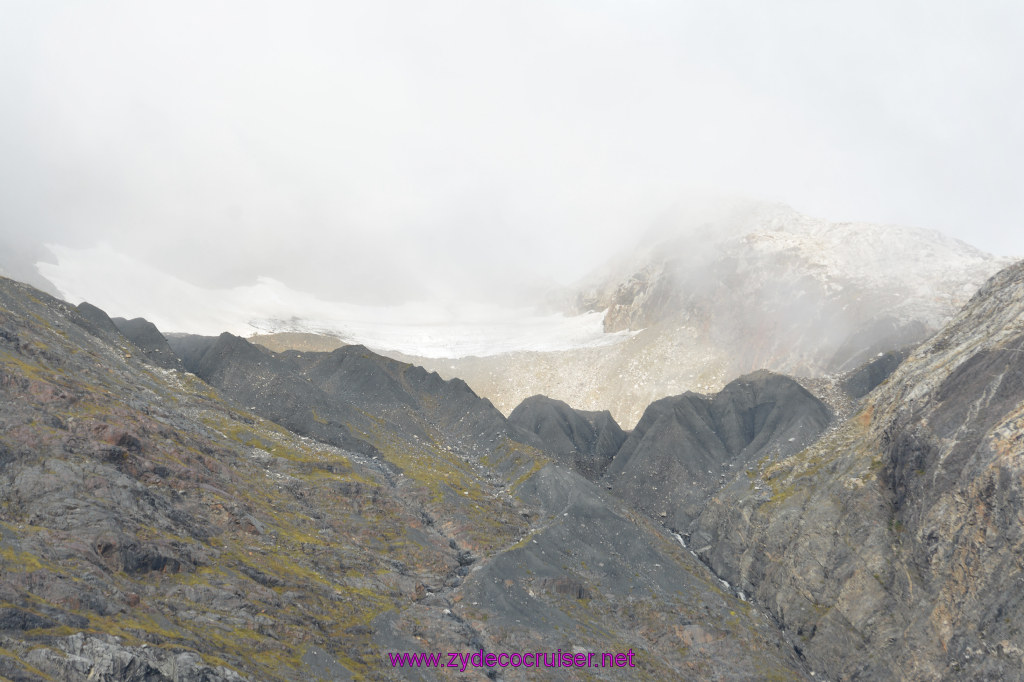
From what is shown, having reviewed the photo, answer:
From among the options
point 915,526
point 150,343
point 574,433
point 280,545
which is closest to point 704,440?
point 574,433

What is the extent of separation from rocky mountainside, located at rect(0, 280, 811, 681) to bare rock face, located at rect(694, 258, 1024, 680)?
7.47 metres

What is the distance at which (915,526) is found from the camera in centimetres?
7669

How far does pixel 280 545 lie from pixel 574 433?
9225 centimetres

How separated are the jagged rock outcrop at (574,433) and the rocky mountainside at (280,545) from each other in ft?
61.4

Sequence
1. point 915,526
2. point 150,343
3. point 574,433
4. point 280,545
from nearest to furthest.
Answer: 1. point 280,545
2. point 915,526
3. point 150,343
4. point 574,433

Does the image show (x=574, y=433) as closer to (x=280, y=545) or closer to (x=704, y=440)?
(x=704, y=440)

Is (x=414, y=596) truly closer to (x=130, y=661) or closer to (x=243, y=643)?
(x=243, y=643)

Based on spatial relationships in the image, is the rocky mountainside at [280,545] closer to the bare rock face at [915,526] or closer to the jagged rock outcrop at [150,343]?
the jagged rock outcrop at [150,343]

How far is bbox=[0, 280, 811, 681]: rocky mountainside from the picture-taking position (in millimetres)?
49781

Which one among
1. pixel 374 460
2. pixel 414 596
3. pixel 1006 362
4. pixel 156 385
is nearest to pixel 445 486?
pixel 374 460

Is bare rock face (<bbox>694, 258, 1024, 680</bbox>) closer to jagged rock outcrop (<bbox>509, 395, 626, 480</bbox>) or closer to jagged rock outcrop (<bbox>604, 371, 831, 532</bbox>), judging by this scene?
jagged rock outcrop (<bbox>604, 371, 831, 532</bbox>)

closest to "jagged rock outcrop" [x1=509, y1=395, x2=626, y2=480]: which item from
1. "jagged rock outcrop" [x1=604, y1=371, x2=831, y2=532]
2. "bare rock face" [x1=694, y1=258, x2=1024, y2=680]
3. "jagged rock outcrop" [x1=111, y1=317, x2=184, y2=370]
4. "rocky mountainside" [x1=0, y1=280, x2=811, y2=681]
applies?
"jagged rock outcrop" [x1=604, y1=371, x2=831, y2=532]

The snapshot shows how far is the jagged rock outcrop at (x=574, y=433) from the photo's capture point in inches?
5728

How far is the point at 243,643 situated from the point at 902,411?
8042 cm
